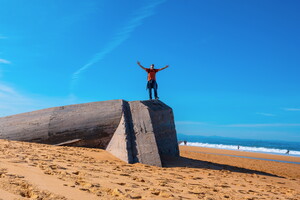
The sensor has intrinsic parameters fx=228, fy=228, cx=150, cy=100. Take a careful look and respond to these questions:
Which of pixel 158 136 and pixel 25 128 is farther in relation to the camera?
pixel 25 128

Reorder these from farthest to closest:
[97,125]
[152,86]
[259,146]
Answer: [259,146]
[152,86]
[97,125]

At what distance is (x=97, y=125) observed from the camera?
833 cm

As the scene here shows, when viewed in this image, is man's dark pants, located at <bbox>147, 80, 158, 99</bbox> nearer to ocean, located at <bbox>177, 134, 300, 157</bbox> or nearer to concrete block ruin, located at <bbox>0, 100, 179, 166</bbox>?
concrete block ruin, located at <bbox>0, 100, 179, 166</bbox>

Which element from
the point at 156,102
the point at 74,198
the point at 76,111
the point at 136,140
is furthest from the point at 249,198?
the point at 76,111

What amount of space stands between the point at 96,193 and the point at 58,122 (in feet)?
20.1

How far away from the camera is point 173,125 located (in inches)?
371

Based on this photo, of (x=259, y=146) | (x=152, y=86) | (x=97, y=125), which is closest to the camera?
(x=97, y=125)

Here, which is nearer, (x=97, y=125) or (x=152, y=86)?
(x=97, y=125)

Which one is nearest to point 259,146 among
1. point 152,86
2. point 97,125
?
point 152,86

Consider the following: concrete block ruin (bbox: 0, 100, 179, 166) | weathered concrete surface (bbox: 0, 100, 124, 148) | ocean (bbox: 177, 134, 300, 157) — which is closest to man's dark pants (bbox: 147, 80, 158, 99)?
concrete block ruin (bbox: 0, 100, 179, 166)

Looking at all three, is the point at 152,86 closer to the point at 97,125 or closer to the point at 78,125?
the point at 97,125

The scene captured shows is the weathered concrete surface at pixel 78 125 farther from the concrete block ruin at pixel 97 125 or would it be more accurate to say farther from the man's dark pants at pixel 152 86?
the man's dark pants at pixel 152 86

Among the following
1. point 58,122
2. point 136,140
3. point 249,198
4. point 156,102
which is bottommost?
point 249,198

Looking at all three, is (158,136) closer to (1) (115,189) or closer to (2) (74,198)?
(1) (115,189)
